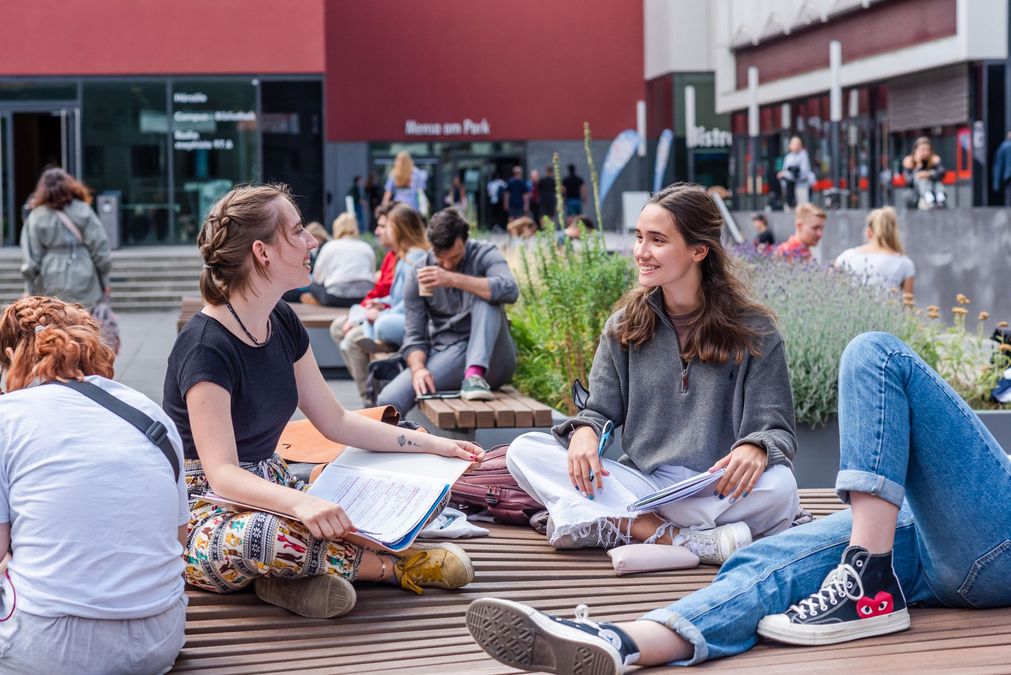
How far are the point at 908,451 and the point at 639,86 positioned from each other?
33.8m

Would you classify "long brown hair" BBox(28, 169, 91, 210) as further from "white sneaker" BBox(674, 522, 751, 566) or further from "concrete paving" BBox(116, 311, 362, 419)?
"white sneaker" BBox(674, 522, 751, 566)

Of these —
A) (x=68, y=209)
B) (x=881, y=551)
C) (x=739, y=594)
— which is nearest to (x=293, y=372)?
(x=739, y=594)

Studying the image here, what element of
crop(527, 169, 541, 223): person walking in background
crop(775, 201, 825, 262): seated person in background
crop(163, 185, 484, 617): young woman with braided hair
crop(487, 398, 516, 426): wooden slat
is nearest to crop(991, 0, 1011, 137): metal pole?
crop(527, 169, 541, 223): person walking in background

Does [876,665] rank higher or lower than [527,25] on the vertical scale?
lower

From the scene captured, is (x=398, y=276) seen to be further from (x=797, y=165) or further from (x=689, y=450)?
(x=797, y=165)

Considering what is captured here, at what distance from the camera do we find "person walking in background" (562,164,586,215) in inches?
1251

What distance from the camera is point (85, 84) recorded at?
2636 centimetres

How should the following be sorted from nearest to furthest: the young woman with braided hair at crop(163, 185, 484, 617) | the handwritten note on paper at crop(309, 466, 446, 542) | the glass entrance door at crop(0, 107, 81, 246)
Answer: the young woman with braided hair at crop(163, 185, 484, 617) → the handwritten note on paper at crop(309, 466, 446, 542) → the glass entrance door at crop(0, 107, 81, 246)

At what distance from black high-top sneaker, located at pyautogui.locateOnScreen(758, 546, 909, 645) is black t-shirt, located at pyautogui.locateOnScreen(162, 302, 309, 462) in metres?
1.44

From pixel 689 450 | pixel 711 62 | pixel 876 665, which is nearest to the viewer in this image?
pixel 876 665

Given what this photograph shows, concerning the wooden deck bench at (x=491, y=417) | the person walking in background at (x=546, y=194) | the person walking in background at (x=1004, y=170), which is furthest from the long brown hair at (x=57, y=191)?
the person walking in background at (x=546, y=194)

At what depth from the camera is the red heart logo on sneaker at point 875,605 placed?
3119 mm

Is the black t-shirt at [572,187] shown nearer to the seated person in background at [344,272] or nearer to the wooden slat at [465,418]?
the seated person in background at [344,272]

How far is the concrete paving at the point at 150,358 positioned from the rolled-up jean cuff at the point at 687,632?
4869 mm
